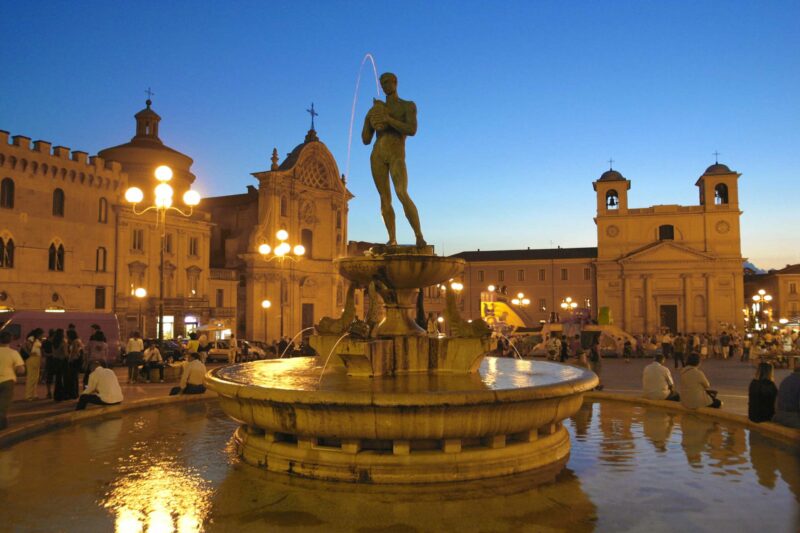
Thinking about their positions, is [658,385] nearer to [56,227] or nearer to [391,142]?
[391,142]

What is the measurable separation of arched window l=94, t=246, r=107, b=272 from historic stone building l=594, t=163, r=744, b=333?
4360 cm

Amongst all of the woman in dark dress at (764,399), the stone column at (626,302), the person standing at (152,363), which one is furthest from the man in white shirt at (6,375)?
the stone column at (626,302)

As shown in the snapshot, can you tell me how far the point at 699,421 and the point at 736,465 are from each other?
111 inches

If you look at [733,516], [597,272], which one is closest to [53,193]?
[733,516]

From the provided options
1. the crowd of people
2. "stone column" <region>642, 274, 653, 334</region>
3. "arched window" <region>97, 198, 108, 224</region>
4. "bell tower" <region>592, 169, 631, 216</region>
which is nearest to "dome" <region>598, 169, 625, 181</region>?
"bell tower" <region>592, 169, 631, 216</region>

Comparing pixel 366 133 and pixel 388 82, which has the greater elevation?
pixel 388 82

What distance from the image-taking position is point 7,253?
3116 cm

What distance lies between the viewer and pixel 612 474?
594cm

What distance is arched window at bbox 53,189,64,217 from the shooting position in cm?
3384

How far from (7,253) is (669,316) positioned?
54.1m

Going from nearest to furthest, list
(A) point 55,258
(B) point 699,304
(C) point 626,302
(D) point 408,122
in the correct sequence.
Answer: (D) point 408,122 < (A) point 55,258 < (B) point 699,304 < (C) point 626,302

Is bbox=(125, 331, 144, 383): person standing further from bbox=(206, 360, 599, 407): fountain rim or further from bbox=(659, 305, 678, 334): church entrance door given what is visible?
bbox=(659, 305, 678, 334): church entrance door

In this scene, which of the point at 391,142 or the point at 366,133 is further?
the point at 366,133

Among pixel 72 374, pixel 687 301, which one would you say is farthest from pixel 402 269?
pixel 687 301
